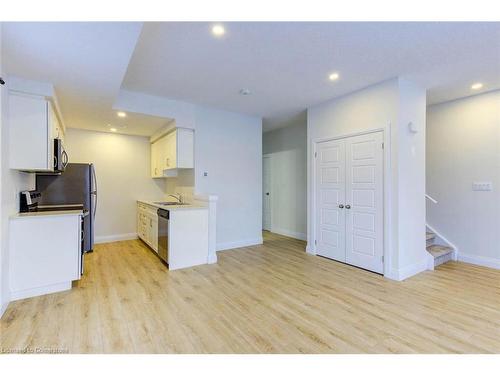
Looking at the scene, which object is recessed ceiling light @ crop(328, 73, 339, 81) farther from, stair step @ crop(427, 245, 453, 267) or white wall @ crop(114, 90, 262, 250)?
stair step @ crop(427, 245, 453, 267)

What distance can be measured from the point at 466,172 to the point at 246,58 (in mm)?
3904

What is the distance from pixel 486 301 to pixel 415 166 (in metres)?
1.75

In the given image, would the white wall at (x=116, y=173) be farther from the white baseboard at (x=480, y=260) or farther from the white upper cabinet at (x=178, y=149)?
the white baseboard at (x=480, y=260)

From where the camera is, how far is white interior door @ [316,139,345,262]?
156 inches

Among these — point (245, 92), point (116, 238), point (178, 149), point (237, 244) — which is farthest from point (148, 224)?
point (245, 92)

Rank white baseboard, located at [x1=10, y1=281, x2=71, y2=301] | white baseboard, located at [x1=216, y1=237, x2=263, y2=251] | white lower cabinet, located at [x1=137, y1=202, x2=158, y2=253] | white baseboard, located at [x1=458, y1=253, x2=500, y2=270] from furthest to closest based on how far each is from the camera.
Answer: white baseboard, located at [x1=216, y1=237, x2=263, y2=251], white lower cabinet, located at [x1=137, y1=202, x2=158, y2=253], white baseboard, located at [x1=458, y1=253, x2=500, y2=270], white baseboard, located at [x1=10, y1=281, x2=71, y2=301]

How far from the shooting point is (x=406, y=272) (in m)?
3.33

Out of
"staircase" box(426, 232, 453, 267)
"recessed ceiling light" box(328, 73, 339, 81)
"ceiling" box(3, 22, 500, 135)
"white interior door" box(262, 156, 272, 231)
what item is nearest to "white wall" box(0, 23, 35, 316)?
"ceiling" box(3, 22, 500, 135)

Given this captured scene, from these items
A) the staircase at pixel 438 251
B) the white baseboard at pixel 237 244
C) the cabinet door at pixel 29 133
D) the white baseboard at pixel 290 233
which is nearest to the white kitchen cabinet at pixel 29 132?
the cabinet door at pixel 29 133

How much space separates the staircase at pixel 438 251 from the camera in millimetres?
3831

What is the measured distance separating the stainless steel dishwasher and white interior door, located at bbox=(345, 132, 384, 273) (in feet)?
9.04

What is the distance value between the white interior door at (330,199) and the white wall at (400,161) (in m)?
0.47

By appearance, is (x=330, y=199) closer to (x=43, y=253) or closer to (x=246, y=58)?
(x=246, y=58)
